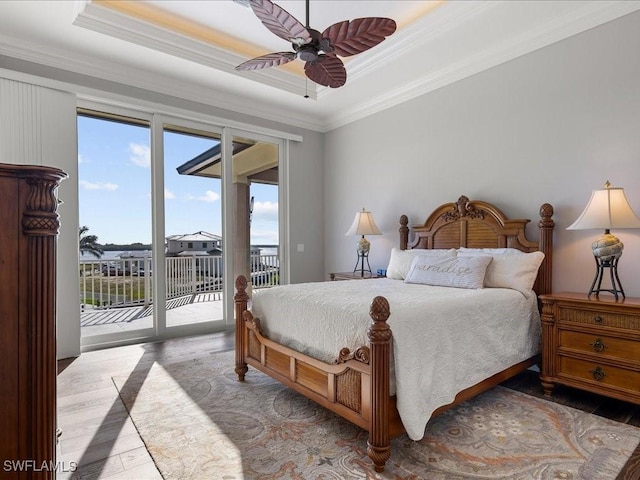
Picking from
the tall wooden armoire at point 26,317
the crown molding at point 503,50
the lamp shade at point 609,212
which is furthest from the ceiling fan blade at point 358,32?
the lamp shade at point 609,212

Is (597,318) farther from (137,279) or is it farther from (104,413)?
(137,279)

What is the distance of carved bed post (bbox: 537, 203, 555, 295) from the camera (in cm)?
Answer: 300

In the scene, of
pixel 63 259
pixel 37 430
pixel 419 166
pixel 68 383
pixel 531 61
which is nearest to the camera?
pixel 37 430

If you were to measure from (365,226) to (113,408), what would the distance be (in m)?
3.08

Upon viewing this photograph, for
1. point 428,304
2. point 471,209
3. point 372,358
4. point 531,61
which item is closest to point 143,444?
point 372,358

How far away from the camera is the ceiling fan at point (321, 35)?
6.71ft

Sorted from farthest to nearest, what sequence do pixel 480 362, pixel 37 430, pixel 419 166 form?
1. pixel 419 166
2. pixel 480 362
3. pixel 37 430

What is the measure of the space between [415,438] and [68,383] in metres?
2.70

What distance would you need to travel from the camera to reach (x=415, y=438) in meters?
1.82

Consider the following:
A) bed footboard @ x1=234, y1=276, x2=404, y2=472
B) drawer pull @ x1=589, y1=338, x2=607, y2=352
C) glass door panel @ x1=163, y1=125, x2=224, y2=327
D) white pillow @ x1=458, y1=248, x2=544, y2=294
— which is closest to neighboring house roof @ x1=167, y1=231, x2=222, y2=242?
glass door panel @ x1=163, y1=125, x2=224, y2=327

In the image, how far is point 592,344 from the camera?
242 cm

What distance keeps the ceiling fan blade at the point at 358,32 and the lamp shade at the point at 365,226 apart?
91.5 inches

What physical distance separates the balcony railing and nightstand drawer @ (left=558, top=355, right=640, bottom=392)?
3730mm

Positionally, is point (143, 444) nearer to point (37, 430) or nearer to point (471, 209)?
point (37, 430)
